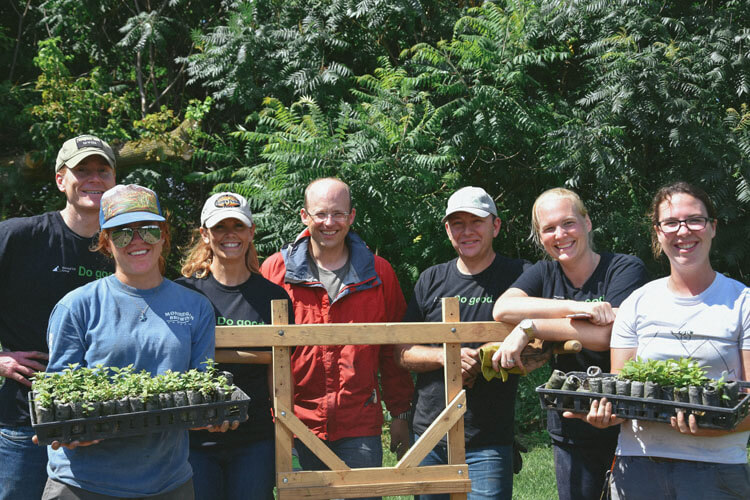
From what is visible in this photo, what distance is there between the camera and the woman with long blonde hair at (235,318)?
13.3 feet

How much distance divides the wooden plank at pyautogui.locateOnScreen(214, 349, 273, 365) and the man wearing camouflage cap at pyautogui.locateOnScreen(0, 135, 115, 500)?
2.80 ft

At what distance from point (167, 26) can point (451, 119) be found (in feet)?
13.7

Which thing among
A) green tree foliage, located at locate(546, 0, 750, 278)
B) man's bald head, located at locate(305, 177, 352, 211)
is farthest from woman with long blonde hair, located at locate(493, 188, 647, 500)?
green tree foliage, located at locate(546, 0, 750, 278)

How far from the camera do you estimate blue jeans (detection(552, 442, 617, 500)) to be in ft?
13.0

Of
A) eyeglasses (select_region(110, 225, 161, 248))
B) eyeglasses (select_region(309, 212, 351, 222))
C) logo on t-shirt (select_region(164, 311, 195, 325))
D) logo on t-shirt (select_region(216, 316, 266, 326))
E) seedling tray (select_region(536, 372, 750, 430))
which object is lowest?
seedling tray (select_region(536, 372, 750, 430))

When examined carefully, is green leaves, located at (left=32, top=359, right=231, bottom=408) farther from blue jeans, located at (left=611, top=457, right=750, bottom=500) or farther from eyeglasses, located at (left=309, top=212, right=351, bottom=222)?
blue jeans, located at (left=611, top=457, right=750, bottom=500)

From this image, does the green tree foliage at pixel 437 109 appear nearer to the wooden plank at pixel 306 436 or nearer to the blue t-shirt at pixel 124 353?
the wooden plank at pixel 306 436

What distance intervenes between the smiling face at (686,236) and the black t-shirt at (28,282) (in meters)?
3.18

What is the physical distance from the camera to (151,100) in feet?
35.6

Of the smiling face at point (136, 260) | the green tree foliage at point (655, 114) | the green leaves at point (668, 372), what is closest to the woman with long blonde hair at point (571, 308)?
the green leaves at point (668, 372)

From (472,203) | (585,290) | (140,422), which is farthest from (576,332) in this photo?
(140,422)

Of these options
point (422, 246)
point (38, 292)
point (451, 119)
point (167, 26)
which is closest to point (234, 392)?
point (38, 292)

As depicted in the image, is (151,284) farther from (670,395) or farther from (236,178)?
(236,178)

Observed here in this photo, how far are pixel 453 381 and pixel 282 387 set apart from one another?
1.01 m
